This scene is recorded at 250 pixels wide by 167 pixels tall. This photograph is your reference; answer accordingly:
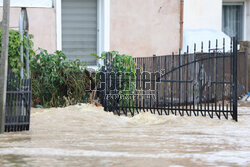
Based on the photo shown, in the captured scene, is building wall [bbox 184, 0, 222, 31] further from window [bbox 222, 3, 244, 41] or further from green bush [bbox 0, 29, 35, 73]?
green bush [bbox 0, 29, 35, 73]

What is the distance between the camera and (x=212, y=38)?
55.8 ft

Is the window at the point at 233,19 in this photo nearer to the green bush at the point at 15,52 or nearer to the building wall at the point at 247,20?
the building wall at the point at 247,20

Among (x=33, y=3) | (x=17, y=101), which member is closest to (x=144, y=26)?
(x=33, y=3)

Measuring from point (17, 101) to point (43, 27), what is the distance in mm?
4295

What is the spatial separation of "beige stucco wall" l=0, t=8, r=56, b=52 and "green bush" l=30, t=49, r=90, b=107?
274 millimetres

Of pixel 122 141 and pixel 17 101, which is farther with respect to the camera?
pixel 17 101

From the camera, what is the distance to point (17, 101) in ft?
30.4

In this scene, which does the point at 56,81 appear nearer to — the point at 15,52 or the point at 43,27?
the point at 43,27

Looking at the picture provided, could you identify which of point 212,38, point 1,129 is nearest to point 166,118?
point 1,129

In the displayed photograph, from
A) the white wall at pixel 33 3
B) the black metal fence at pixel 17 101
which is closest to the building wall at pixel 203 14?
the white wall at pixel 33 3

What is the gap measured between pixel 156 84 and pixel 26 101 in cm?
414

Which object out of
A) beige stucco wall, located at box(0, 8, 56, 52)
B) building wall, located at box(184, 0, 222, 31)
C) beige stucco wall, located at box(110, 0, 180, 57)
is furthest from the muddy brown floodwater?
building wall, located at box(184, 0, 222, 31)

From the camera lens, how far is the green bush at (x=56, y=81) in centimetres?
1259

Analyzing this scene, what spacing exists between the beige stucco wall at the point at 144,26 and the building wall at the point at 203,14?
3.00 metres
